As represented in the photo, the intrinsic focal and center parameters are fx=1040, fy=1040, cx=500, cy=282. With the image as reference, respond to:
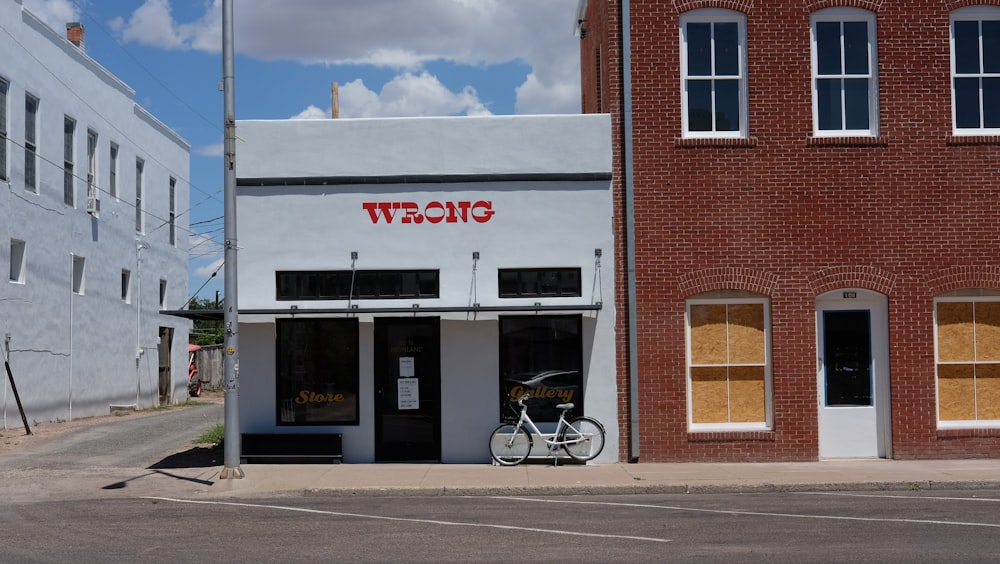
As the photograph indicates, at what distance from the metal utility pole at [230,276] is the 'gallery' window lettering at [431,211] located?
8.25 feet

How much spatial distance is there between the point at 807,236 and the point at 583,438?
4813mm

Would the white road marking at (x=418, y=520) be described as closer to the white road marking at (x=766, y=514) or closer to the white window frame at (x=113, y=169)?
the white road marking at (x=766, y=514)

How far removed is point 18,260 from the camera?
79.2 feet

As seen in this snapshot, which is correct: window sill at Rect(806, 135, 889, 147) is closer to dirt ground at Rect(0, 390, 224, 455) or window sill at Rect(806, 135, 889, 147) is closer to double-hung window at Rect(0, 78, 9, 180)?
dirt ground at Rect(0, 390, 224, 455)

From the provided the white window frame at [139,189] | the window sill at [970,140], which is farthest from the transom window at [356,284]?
the white window frame at [139,189]

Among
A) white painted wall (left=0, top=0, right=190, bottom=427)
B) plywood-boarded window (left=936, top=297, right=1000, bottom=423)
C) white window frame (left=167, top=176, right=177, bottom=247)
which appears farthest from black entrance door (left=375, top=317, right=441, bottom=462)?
white window frame (left=167, top=176, right=177, bottom=247)

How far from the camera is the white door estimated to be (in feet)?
54.5

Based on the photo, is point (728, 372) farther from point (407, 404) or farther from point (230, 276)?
point (230, 276)

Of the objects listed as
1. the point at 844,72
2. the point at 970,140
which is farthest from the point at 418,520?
the point at 970,140

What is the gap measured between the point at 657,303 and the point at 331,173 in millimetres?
5639

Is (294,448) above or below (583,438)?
below

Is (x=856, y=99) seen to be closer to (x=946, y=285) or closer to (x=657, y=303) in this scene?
(x=946, y=285)

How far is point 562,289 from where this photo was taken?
16.6m

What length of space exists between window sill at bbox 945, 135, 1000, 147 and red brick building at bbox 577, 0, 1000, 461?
0.07 feet
